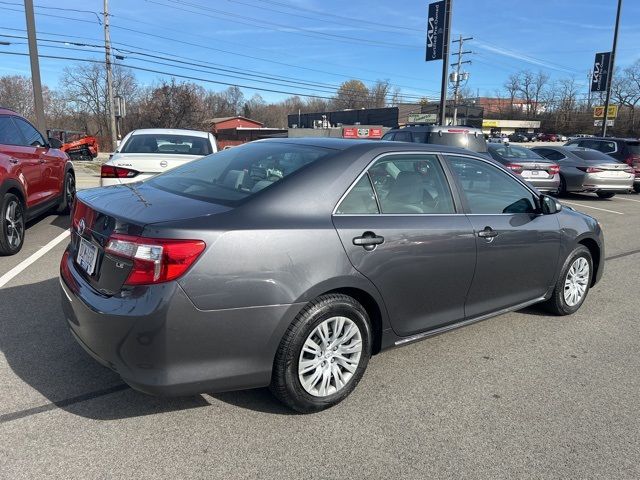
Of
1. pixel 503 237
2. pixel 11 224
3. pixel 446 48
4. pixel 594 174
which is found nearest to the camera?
pixel 503 237

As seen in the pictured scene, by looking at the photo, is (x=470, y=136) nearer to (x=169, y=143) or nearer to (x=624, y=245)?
(x=624, y=245)

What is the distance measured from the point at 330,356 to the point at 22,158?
5420mm

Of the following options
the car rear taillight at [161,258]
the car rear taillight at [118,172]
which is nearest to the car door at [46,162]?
the car rear taillight at [118,172]

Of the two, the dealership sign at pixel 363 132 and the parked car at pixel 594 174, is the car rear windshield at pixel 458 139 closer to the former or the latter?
the parked car at pixel 594 174

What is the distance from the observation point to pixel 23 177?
20.9ft

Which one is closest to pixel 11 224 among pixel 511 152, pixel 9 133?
pixel 9 133

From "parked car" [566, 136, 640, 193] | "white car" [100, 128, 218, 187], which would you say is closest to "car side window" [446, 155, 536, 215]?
"white car" [100, 128, 218, 187]

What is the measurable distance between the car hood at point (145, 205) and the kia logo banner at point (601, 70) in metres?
29.6

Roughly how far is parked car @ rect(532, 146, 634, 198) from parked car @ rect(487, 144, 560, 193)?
4.82ft

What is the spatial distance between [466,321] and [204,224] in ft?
7.02

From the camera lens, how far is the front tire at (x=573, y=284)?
4.61 metres

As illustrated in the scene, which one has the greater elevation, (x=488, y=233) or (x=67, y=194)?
(x=488, y=233)

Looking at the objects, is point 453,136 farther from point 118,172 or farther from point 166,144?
point 118,172

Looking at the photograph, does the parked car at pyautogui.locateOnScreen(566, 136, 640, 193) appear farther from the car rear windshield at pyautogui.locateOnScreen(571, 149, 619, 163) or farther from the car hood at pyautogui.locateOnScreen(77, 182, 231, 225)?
the car hood at pyautogui.locateOnScreen(77, 182, 231, 225)
